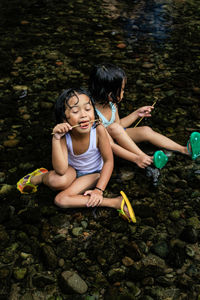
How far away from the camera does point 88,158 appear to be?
335 cm

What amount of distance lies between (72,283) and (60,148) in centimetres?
109

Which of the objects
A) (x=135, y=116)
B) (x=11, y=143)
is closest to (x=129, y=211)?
(x=135, y=116)

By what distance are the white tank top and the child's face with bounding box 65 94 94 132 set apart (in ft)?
0.77

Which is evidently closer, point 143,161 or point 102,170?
point 102,170

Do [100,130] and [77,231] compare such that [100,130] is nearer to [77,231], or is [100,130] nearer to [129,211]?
[129,211]

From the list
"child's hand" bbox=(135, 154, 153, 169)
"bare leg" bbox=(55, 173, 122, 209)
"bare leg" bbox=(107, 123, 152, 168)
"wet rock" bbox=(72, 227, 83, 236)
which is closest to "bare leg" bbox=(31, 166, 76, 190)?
"bare leg" bbox=(55, 173, 122, 209)

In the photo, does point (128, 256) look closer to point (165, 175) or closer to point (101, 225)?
point (101, 225)

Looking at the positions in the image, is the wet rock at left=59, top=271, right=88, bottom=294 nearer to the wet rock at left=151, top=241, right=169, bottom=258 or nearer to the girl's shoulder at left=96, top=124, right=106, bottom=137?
the wet rock at left=151, top=241, right=169, bottom=258

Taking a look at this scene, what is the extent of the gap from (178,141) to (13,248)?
228cm

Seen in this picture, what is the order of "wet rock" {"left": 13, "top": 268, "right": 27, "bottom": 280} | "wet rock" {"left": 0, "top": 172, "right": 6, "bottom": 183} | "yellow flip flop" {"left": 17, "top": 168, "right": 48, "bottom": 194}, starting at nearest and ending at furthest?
1. "wet rock" {"left": 13, "top": 268, "right": 27, "bottom": 280}
2. "yellow flip flop" {"left": 17, "top": 168, "right": 48, "bottom": 194}
3. "wet rock" {"left": 0, "top": 172, "right": 6, "bottom": 183}

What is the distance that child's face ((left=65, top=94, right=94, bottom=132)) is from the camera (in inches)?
117

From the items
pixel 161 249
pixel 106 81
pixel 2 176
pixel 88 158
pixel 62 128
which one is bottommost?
pixel 2 176

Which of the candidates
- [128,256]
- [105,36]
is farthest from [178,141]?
Answer: [105,36]

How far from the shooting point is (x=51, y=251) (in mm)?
2795
